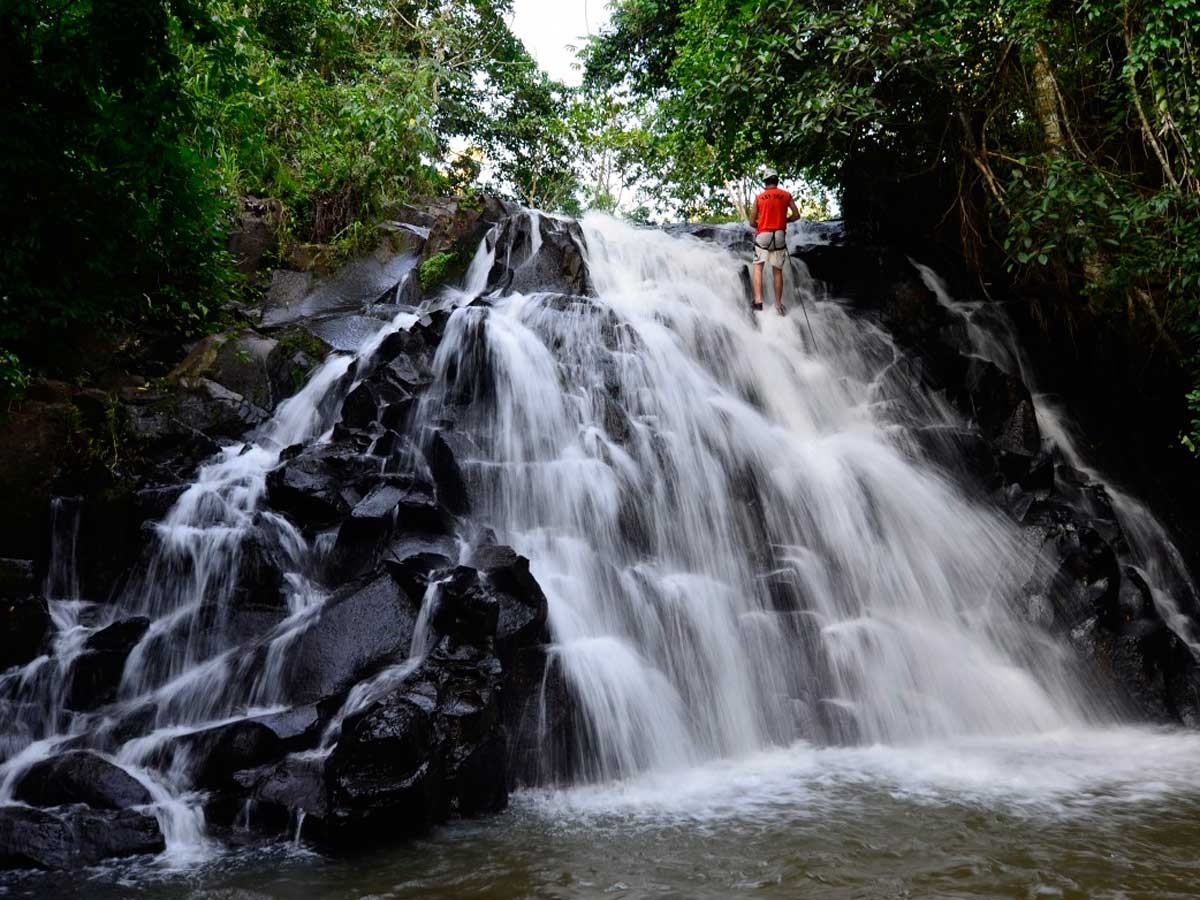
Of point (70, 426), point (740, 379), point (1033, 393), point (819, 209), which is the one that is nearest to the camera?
point (70, 426)

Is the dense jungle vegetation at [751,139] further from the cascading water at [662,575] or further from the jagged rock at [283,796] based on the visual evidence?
the jagged rock at [283,796]

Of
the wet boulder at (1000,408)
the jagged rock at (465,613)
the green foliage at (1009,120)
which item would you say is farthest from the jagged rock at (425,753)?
the green foliage at (1009,120)

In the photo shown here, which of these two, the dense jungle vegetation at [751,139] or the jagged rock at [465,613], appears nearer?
the jagged rock at [465,613]

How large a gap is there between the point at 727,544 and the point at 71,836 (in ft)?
17.0

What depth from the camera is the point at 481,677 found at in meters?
4.99

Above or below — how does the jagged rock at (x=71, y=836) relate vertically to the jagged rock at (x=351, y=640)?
below

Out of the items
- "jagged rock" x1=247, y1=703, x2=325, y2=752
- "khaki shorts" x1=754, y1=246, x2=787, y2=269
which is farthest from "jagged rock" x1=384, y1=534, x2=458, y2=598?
"khaki shorts" x1=754, y1=246, x2=787, y2=269

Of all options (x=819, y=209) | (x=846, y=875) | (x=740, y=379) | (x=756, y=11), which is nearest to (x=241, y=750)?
(x=846, y=875)

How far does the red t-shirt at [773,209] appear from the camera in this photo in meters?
11.4

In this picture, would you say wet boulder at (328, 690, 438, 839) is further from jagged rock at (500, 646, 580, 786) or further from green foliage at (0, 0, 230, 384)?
green foliage at (0, 0, 230, 384)

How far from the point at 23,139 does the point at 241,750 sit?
5.14 meters

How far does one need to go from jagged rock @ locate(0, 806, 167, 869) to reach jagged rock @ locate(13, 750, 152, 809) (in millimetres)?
164

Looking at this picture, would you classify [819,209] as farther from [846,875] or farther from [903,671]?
[846,875]

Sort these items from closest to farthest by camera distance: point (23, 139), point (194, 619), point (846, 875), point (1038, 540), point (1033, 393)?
point (846, 875)
point (194, 619)
point (23, 139)
point (1038, 540)
point (1033, 393)
